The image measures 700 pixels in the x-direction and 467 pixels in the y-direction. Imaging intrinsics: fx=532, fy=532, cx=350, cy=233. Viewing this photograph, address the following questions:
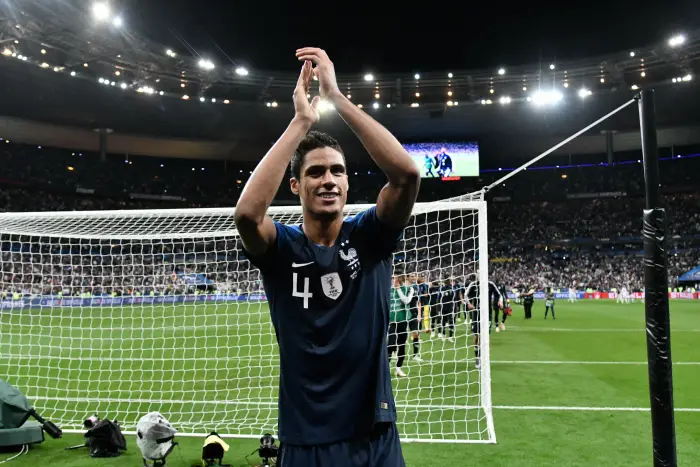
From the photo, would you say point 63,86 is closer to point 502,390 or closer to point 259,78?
point 259,78

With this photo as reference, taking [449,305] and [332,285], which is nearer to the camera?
[332,285]

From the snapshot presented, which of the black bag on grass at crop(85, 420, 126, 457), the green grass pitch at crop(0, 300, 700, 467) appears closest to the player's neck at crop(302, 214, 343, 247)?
the green grass pitch at crop(0, 300, 700, 467)

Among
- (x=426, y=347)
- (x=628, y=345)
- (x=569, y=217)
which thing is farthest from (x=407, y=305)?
(x=569, y=217)

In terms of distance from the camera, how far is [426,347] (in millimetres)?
14375

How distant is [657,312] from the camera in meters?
3.68

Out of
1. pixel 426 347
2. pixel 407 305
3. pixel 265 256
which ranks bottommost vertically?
pixel 426 347

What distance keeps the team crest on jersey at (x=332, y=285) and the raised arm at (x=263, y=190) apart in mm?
248

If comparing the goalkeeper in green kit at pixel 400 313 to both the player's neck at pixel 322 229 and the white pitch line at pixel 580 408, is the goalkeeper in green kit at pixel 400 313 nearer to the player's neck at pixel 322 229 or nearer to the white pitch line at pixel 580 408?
the white pitch line at pixel 580 408

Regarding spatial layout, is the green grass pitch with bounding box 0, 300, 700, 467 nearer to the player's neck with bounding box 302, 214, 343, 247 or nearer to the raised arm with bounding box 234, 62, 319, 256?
the player's neck with bounding box 302, 214, 343, 247

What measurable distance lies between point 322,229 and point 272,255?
22 cm

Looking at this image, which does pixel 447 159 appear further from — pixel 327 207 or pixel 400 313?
pixel 327 207

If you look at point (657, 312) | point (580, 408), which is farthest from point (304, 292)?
point (580, 408)

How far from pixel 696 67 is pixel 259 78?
93.8 feet

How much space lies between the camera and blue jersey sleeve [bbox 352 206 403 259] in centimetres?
202
